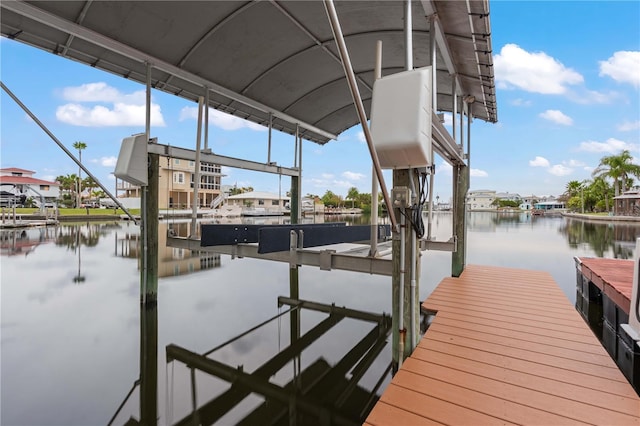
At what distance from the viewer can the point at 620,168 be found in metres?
37.1

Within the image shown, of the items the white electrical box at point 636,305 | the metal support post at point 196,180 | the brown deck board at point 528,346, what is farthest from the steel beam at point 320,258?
the white electrical box at point 636,305

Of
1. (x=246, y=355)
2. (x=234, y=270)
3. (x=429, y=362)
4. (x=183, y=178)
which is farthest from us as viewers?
(x=183, y=178)

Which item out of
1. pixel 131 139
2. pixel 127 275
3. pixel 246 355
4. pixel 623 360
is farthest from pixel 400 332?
pixel 127 275

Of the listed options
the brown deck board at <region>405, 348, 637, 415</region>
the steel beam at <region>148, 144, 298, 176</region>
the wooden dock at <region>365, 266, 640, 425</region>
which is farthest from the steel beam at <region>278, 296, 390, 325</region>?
the brown deck board at <region>405, 348, 637, 415</region>

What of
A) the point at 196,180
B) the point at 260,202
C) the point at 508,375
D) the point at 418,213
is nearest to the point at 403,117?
the point at 418,213

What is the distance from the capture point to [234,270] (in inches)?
378

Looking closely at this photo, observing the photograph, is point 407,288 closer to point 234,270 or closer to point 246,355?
point 246,355

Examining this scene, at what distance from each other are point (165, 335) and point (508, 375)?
4686 millimetres

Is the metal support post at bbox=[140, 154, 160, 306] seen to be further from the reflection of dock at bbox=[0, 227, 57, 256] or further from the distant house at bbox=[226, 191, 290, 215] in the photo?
the reflection of dock at bbox=[0, 227, 57, 256]

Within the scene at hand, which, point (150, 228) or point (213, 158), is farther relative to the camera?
point (213, 158)

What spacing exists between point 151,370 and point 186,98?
463 cm

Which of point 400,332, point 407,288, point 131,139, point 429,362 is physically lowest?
point 429,362

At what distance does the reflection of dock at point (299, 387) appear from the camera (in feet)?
9.87

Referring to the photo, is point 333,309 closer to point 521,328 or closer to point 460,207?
point 460,207
